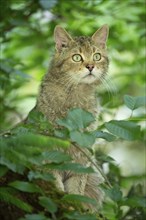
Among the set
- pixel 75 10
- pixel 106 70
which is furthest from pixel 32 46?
pixel 106 70

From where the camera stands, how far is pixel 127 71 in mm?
8703

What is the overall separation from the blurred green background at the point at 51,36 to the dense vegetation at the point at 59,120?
12 millimetres

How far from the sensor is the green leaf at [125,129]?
11.3ft

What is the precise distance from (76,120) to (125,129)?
0.29 meters

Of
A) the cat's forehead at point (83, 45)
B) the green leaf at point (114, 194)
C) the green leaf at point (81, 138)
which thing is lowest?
the green leaf at point (114, 194)

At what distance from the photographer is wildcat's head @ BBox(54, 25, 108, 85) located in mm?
5227

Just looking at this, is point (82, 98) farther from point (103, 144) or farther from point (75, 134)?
point (75, 134)

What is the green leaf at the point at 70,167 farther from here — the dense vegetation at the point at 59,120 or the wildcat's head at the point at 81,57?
the wildcat's head at the point at 81,57

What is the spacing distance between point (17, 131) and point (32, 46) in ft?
15.5

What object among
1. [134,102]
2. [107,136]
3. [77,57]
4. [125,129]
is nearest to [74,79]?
[77,57]

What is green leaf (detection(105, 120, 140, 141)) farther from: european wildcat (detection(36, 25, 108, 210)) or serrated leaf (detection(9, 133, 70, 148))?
european wildcat (detection(36, 25, 108, 210))

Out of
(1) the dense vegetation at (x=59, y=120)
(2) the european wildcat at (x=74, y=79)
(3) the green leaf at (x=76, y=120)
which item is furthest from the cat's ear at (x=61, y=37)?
(3) the green leaf at (x=76, y=120)

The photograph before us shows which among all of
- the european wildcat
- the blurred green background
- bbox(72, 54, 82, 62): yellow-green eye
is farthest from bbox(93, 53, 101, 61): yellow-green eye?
the blurred green background

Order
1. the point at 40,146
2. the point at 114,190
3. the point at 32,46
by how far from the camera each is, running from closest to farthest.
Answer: the point at 40,146 → the point at 114,190 → the point at 32,46
